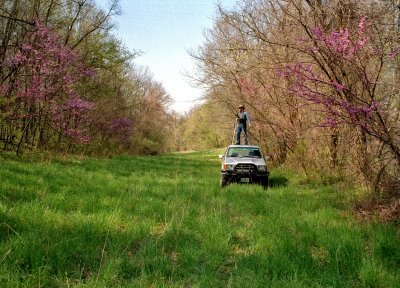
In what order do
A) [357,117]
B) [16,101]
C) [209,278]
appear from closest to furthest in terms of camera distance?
[209,278], [357,117], [16,101]

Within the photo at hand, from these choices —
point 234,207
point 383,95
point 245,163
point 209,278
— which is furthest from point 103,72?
point 209,278


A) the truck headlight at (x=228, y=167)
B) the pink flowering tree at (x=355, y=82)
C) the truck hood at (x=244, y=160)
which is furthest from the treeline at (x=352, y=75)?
the truck headlight at (x=228, y=167)

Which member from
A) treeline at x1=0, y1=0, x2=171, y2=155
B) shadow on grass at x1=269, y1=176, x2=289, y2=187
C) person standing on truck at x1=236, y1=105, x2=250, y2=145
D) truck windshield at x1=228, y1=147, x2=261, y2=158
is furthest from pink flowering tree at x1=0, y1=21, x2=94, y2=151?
shadow on grass at x1=269, y1=176, x2=289, y2=187

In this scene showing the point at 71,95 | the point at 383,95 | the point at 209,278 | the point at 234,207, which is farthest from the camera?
the point at 71,95

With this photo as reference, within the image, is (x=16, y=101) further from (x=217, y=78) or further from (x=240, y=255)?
(x=240, y=255)

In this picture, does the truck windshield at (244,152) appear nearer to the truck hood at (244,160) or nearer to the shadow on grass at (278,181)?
the truck hood at (244,160)

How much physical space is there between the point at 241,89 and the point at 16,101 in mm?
9036

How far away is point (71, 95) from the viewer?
16062mm

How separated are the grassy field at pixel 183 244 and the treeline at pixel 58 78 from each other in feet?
23.4

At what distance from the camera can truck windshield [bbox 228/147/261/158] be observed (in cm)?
1194

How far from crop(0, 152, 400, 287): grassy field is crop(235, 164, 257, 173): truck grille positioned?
10.6 feet

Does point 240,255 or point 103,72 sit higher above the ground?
point 103,72

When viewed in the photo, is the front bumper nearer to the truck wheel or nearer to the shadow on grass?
the truck wheel

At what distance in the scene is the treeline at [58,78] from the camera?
1337cm
